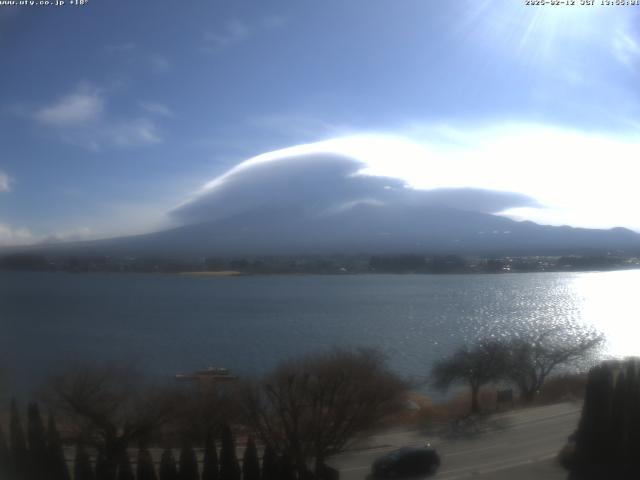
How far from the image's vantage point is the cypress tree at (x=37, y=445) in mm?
5438

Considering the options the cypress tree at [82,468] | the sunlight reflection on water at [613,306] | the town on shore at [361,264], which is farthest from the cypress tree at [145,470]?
the town on shore at [361,264]

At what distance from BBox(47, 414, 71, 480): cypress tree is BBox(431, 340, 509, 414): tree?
4.34 m

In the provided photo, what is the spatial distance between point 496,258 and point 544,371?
6.53m

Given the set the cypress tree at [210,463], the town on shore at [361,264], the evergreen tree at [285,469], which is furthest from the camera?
the town on shore at [361,264]

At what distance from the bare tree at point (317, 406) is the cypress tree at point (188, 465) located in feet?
2.66

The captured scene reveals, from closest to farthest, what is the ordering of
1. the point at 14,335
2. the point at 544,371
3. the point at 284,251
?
the point at 544,371 → the point at 14,335 → the point at 284,251

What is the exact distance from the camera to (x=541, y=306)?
12.3m

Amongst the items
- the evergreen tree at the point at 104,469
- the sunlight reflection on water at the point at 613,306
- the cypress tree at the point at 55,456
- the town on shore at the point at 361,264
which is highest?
the town on shore at the point at 361,264

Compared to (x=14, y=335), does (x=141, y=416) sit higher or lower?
lower

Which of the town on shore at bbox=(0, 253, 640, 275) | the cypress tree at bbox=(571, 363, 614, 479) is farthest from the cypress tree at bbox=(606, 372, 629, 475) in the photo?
the town on shore at bbox=(0, 253, 640, 275)

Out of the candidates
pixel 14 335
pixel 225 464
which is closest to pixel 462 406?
pixel 225 464

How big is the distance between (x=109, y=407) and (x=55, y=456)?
82cm

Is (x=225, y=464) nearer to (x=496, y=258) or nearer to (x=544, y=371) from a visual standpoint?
(x=544, y=371)

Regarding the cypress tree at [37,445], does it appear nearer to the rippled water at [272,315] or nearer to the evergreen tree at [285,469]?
the rippled water at [272,315]
